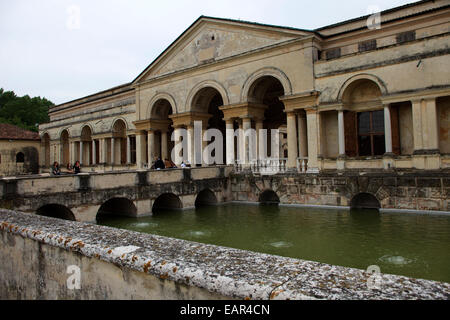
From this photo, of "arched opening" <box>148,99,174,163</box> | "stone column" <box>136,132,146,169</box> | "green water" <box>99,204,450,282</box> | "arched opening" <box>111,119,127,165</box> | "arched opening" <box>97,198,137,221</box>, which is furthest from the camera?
"arched opening" <box>111,119,127,165</box>

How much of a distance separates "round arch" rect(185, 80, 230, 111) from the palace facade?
0.24 ft

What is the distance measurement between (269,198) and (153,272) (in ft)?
55.2

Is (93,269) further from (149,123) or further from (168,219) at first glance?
(149,123)

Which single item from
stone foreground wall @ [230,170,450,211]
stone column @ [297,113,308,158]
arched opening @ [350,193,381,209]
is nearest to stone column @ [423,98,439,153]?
stone foreground wall @ [230,170,450,211]

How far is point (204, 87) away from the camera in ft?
75.0

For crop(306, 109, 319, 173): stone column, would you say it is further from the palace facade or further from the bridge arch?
the bridge arch

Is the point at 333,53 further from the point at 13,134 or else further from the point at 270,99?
the point at 13,134

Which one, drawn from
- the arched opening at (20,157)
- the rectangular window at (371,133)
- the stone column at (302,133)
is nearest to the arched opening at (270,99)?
the stone column at (302,133)

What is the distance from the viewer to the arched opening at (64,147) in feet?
125

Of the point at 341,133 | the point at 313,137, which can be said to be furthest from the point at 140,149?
the point at 341,133

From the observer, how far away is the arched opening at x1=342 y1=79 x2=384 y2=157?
56.5 ft

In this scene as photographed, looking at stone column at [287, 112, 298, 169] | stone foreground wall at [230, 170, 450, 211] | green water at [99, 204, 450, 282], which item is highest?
stone column at [287, 112, 298, 169]

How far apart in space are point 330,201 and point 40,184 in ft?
40.6

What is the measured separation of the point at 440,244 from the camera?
9.30 metres
